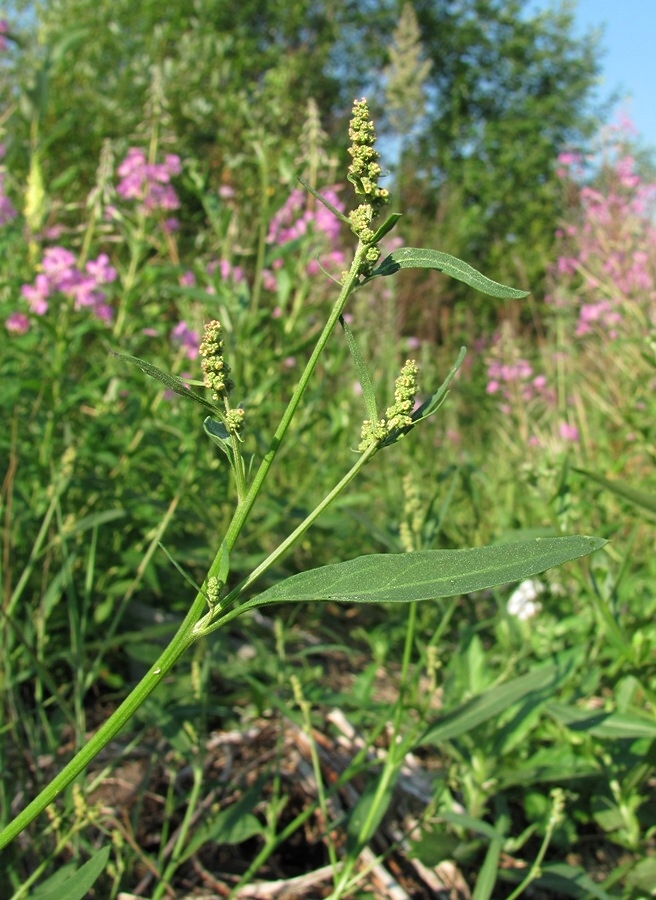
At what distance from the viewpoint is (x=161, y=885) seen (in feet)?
3.93

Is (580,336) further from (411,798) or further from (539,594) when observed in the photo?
(411,798)

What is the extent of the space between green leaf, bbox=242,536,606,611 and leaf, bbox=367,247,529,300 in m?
0.20

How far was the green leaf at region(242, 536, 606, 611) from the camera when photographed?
2.24 feet

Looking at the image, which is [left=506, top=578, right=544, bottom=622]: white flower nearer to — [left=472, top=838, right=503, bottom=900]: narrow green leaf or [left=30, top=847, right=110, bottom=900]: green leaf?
[left=472, top=838, right=503, bottom=900]: narrow green leaf

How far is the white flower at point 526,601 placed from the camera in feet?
6.16

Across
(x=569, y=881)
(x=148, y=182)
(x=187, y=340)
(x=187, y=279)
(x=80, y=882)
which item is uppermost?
(x=148, y=182)

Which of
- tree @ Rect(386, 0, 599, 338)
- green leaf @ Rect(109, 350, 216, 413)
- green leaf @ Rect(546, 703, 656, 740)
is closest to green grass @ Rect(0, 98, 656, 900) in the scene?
green leaf @ Rect(546, 703, 656, 740)

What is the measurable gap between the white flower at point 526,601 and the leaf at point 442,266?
1.21m

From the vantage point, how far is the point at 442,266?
2.46 feet

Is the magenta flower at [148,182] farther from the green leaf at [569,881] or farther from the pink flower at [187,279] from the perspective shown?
the green leaf at [569,881]

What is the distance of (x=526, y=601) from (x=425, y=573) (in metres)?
1.33

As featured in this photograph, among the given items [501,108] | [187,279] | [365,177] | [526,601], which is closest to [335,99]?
[501,108]

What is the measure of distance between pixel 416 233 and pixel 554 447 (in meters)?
7.06

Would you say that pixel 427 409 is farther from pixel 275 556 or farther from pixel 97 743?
pixel 97 743
